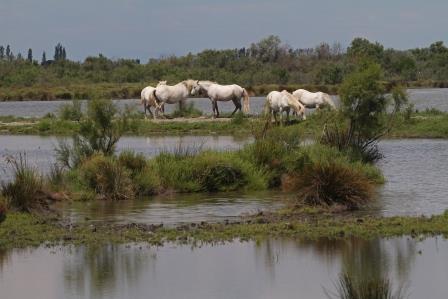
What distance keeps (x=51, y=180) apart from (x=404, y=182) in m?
7.05

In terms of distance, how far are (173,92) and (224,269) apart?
2877 centimetres

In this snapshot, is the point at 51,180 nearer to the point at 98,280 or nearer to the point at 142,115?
the point at 98,280

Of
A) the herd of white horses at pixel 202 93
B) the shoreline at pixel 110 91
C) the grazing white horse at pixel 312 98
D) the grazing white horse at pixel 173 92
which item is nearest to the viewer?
the grazing white horse at pixel 312 98

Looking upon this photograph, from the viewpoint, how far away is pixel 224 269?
44.8ft

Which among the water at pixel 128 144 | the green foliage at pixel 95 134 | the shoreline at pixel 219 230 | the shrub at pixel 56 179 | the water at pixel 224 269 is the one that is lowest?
the water at pixel 224 269

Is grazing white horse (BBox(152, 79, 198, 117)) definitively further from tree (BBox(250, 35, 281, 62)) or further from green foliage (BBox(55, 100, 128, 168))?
tree (BBox(250, 35, 281, 62))

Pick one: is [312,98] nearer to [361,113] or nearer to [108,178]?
[361,113]

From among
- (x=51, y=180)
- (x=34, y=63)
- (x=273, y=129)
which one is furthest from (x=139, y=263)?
(x=34, y=63)

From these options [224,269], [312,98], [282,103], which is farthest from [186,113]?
[224,269]

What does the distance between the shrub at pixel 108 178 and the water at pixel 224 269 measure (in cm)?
504

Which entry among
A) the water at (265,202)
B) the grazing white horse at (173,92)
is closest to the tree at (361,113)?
the water at (265,202)

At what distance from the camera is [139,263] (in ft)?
46.4

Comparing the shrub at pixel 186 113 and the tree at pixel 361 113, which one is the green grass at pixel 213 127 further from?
the tree at pixel 361 113

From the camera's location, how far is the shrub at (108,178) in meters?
20.3
